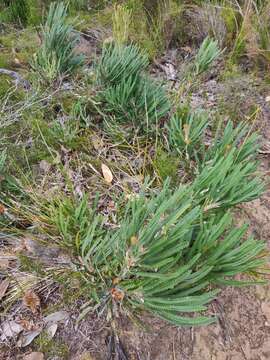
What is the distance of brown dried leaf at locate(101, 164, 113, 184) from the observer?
196 centimetres

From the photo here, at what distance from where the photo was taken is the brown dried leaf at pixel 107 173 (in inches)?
77.2

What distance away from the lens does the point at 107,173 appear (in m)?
1.99

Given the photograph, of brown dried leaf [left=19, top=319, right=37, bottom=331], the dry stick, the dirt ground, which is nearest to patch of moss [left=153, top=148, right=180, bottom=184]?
the dirt ground

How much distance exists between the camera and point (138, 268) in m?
1.26

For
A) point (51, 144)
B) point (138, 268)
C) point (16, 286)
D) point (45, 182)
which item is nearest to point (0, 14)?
point (51, 144)

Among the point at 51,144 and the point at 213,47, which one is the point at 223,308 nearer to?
the point at 51,144

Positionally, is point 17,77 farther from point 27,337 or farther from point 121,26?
point 27,337

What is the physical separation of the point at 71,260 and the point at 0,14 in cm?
248

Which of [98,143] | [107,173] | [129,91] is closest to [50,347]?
[107,173]

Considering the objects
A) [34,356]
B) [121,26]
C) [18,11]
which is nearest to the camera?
[34,356]

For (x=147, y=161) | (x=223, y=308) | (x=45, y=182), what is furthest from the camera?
(x=147, y=161)

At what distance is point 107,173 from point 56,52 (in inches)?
34.3

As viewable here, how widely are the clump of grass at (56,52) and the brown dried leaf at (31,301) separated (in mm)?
1273

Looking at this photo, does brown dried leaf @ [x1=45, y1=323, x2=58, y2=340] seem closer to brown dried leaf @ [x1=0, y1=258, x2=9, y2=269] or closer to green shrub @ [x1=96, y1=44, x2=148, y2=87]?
brown dried leaf @ [x1=0, y1=258, x2=9, y2=269]
